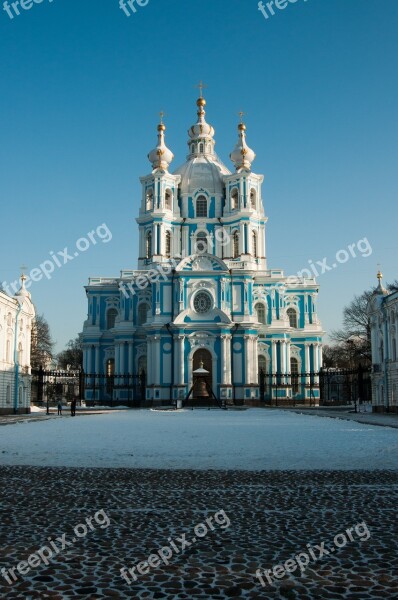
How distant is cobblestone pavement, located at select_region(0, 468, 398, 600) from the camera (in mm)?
5305

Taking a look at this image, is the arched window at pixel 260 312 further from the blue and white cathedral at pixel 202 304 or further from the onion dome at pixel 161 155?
the onion dome at pixel 161 155

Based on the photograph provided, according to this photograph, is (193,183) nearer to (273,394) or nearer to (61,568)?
(273,394)

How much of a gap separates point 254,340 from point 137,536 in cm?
5238

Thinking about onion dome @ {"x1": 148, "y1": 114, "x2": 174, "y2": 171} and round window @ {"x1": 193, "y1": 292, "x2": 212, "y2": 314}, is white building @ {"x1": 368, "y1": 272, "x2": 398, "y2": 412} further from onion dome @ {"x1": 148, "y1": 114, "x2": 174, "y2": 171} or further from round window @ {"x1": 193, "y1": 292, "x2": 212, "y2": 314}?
onion dome @ {"x1": 148, "y1": 114, "x2": 174, "y2": 171}

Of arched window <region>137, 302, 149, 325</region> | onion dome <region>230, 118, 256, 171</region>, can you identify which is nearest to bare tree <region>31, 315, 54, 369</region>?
arched window <region>137, 302, 149, 325</region>

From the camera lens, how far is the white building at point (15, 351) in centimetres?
4075

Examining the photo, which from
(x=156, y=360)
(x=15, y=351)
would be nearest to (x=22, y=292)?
(x=15, y=351)

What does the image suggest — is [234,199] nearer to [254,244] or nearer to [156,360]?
[254,244]

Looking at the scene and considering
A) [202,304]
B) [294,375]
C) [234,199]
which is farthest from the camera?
[234,199]

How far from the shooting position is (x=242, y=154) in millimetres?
68188

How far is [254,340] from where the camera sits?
59.1 meters

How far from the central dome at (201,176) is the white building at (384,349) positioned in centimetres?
2985

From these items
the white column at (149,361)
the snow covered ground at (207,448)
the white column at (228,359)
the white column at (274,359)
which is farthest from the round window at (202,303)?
the snow covered ground at (207,448)

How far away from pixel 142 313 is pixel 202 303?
25.0 feet
